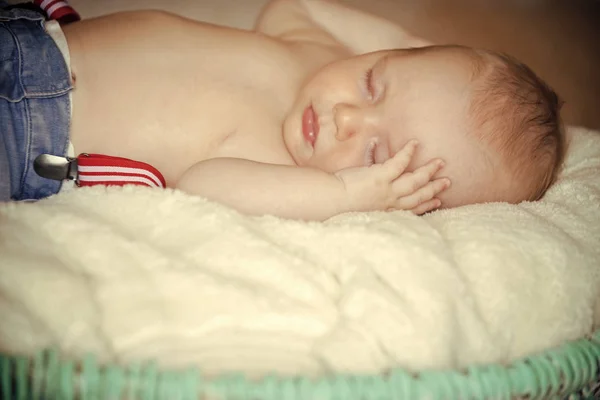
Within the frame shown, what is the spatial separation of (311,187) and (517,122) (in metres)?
0.38

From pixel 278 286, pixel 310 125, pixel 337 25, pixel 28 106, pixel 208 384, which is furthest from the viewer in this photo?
pixel 337 25

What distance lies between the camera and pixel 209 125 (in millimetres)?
848

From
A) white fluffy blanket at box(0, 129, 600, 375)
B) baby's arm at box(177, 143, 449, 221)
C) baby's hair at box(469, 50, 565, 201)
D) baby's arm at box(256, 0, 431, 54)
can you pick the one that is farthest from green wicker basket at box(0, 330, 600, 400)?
baby's arm at box(256, 0, 431, 54)

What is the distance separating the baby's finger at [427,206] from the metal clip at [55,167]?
0.57 meters

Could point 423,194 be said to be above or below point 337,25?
below

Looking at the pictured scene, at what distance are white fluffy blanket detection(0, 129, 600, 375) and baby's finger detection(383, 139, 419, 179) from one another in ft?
0.37

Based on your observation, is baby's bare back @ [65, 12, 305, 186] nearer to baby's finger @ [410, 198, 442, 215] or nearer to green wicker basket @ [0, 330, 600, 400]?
baby's finger @ [410, 198, 442, 215]

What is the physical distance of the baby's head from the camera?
0.79 meters

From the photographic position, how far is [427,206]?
811 mm

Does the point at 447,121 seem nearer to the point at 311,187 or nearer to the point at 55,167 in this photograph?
the point at 311,187

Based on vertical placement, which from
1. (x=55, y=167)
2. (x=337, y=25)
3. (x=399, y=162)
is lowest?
(x=55, y=167)

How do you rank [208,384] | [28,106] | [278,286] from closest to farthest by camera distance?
1. [208,384]
2. [278,286]
3. [28,106]

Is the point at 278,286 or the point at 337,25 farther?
the point at 337,25

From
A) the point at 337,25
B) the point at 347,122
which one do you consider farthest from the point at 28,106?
the point at 337,25
